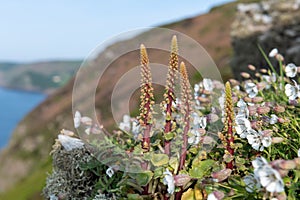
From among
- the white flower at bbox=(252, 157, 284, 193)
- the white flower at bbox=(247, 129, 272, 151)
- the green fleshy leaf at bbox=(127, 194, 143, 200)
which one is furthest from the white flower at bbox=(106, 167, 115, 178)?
the white flower at bbox=(252, 157, 284, 193)

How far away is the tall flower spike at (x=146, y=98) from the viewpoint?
67.9 inches

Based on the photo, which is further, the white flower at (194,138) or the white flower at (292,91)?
the white flower at (292,91)

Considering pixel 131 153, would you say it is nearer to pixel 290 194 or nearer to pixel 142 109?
pixel 142 109

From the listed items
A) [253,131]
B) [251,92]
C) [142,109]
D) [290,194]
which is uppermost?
[251,92]

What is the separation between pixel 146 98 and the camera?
5.87ft

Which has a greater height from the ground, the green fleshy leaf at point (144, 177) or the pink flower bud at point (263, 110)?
the pink flower bud at point (263, 110)

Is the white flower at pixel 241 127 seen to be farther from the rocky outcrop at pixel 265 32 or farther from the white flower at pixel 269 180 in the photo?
the rocky outcrop at pixel 265 32

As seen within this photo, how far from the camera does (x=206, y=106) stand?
271 cm

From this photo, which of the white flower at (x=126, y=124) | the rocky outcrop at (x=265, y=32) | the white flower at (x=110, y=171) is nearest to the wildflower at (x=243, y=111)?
the white flower at (x=110, y=171)

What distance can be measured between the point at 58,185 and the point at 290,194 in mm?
1226

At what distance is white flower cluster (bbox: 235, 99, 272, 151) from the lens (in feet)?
5.69

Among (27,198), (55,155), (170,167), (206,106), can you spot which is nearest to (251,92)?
(206,106)

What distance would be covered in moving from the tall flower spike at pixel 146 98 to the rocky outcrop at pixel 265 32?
4776mm

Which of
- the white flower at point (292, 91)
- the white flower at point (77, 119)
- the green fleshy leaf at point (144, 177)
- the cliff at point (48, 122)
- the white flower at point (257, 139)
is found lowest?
the green fleshy leaf at point (144, 177)
